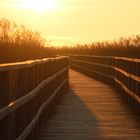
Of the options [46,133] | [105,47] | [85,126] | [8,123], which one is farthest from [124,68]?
[105,47]

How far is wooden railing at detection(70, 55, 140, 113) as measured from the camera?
15238 mm

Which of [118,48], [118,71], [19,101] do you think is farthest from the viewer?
[118,48]

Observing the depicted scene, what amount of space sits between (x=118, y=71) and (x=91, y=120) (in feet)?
25.4

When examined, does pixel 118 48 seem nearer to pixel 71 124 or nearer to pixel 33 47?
pixel 33 47

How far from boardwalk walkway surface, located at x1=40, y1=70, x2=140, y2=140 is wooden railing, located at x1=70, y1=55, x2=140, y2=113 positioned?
16.7 inches

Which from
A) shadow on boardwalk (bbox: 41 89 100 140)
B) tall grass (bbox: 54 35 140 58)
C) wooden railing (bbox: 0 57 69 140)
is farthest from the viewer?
tall grass (bbox: 54 35 140 58)

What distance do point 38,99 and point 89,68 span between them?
24758mm

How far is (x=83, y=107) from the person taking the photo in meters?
16.6

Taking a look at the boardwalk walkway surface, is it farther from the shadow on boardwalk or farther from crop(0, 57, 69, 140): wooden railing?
crop(0, 57, 69, 140): wooden railing

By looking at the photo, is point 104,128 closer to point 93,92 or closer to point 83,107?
point 83,107

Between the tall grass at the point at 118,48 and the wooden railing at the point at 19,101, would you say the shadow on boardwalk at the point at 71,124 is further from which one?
the tall grass at the point at 118,48

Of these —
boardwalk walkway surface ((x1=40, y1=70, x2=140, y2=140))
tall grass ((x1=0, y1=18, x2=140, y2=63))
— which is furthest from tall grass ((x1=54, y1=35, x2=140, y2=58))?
boardwalk walkway surface ((x1=40, y1=70, x2=140, y2=140))

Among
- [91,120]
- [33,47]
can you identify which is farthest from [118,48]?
[91,120]

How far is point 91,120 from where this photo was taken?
13.8 m
